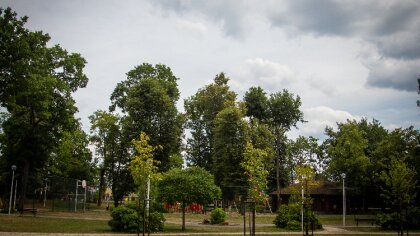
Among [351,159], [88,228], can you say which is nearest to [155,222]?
[88,228]

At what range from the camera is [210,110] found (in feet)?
194

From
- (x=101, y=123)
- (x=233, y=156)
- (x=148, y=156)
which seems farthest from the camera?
(x=101, y=123)

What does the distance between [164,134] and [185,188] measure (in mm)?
22448

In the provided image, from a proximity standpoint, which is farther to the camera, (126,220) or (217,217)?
(217,217)

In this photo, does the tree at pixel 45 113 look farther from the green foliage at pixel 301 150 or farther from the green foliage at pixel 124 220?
the green foliage at pixel 301 150

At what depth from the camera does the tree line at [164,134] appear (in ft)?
75.1

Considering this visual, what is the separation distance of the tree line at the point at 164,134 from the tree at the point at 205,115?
0.53 ft

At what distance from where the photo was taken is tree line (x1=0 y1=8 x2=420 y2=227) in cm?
2289

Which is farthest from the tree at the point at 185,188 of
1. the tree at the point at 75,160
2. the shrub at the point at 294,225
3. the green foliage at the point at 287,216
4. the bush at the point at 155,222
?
the tree at the point at 75,160

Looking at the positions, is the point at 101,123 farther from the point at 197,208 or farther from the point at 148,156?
the point at 148,156

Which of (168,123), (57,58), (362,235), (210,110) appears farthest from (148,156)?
(210,110)

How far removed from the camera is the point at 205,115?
6000 cm

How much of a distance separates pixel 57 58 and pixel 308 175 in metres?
28.8

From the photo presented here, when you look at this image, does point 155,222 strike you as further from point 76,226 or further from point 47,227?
point 47,227
